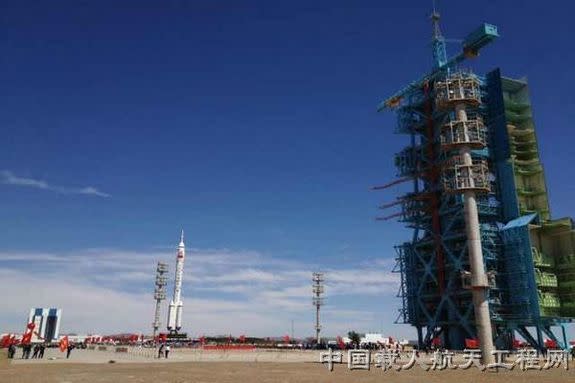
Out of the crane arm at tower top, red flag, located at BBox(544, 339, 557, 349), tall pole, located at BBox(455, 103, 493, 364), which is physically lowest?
red flag, located at BBox(544, 339, 557, 349)

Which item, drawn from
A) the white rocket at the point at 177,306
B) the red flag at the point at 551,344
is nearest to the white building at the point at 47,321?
the white rocket at the point at 177,306

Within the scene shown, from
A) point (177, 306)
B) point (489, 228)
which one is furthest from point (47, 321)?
point (489, 228)

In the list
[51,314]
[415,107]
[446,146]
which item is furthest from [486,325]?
[51,314]

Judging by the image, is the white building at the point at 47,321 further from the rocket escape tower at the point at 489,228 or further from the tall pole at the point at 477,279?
the tall pole at the point at 477,279

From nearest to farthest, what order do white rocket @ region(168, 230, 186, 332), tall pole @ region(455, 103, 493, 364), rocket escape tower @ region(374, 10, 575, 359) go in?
1. tall pole @ region(455, 103, 493, 364)
2. rocket escape tower @ region(374, 10, 575, 359)
3. white rocket @ region(168, 230, 186, 332)

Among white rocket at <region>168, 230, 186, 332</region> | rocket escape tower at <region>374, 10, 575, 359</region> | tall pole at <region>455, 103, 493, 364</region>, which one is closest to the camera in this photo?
tall pole at <region>455, 103, 493, 364</region>

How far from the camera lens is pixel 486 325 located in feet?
187

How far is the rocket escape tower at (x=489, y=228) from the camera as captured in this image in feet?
281

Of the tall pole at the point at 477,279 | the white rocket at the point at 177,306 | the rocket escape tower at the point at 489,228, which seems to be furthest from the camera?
the white rocket at the point at 177,306

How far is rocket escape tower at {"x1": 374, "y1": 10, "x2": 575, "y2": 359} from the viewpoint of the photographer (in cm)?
8562

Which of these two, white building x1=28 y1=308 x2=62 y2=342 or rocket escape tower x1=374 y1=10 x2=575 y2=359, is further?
white building x1=28 y1=308 x2=62 y2=342

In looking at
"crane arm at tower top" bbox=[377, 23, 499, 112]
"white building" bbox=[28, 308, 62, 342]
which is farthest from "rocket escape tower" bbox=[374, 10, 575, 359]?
"white building" bbox=[28, 308, 62, 342]

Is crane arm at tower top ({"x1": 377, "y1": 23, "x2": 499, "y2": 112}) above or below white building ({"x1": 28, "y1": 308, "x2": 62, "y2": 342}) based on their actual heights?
above

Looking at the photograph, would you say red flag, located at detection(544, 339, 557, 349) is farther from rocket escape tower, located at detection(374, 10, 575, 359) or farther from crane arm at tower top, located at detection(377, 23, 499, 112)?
crane arm at tower top, located at detection(377, 23, 499, 112)
